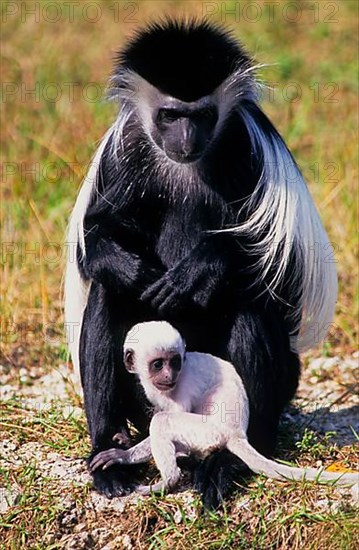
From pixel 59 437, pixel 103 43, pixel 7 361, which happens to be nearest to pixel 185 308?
pixel 59 437

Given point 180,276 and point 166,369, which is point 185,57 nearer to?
point 180,276

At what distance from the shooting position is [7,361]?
503cm

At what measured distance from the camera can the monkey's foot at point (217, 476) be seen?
3453 millimetres

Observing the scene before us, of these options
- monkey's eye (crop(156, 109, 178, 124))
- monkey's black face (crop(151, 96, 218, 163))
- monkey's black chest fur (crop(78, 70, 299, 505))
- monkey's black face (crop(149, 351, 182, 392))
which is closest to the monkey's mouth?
monkey's black face (crop(149, 351, 182, 392))

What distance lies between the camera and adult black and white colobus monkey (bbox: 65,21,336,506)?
3660 millimetres

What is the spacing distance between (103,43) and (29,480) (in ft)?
19.2

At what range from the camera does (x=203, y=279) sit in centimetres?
365

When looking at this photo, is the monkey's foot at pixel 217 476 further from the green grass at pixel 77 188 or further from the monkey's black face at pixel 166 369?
the monkey's black face at pixel 166 369

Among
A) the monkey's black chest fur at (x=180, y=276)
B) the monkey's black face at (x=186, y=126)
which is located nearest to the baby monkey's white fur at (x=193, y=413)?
the monkey's black chest fur at (x=180, y=276)

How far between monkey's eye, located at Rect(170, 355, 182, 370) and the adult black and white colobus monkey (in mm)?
258

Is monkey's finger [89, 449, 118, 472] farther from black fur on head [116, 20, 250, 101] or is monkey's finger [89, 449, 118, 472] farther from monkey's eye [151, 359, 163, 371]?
black fur on head [116, 20, 250, 101]

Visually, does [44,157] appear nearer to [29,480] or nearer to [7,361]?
[7,361]

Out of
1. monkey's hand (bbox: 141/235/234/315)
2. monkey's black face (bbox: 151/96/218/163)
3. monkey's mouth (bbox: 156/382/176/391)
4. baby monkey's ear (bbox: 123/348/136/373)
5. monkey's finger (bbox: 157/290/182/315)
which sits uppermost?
monkey's black face (bbox: 151/96/218/163)

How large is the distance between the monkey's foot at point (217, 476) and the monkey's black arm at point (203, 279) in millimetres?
511
